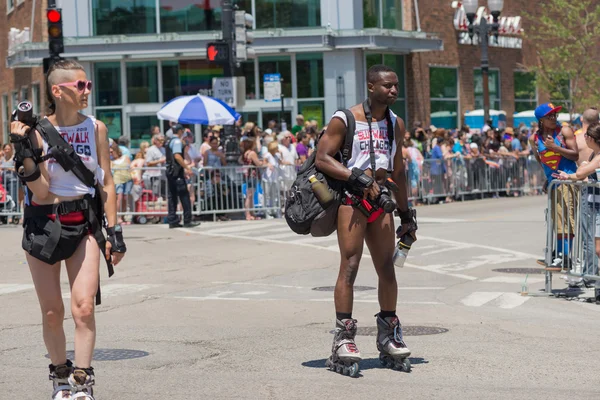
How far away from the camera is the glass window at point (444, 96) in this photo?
3934 cm

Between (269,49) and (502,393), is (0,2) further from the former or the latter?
(502,393)

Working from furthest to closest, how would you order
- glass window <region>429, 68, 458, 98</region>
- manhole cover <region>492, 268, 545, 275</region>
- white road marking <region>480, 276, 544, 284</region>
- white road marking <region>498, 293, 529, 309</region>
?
glass window <region>429, 68, 458, 98</region> → manhole cover <region>492, 268, 545, 275</region> → white road marking <region>480, 276, 544, 284</region> → white road marking <region>498, 293, 529, 309</region>

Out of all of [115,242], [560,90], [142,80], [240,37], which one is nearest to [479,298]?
[115,242]

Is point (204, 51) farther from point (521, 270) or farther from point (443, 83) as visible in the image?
point (521, 270)

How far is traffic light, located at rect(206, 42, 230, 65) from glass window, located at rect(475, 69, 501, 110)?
2042 centimetres

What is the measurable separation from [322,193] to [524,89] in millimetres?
38647

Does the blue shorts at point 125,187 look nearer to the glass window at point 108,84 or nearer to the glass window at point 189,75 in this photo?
the glass window at point 189,75

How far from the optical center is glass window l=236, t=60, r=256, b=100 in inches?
1395

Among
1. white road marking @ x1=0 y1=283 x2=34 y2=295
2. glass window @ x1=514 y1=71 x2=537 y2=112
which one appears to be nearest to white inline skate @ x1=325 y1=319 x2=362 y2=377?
white road marking @ x1=0 y1=283 x2=34 y2=295

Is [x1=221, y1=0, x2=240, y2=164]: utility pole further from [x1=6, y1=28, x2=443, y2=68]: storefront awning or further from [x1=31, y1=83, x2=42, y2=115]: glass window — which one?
[x1=31, y1=83, x2=42, y2=115]: glass window

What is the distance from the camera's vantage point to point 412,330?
952 centimetres

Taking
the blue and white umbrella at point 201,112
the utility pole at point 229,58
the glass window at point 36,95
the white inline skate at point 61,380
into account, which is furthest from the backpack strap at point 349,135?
the glass window at point 36,95

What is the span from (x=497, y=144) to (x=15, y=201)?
13.1 meters

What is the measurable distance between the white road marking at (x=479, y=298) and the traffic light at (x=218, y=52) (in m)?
11.7
